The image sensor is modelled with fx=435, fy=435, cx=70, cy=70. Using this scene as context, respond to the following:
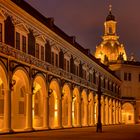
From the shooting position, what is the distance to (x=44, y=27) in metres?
39.5

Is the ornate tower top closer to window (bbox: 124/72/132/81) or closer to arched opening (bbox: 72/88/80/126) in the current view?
window (bbox: 124/72/132/81)

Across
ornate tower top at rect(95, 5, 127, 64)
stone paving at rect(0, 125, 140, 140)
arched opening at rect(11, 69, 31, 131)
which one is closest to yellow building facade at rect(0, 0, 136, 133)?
arched opening at rect(11, 69, 31, 131)

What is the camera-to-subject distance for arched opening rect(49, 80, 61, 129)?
1715 inches

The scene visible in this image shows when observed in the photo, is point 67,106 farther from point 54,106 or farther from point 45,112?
point 45,112

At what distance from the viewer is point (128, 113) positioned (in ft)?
332

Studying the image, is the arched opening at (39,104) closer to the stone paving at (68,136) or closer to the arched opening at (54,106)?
the arched opening at (54,106)

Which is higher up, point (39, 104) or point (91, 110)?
point (39, 104)

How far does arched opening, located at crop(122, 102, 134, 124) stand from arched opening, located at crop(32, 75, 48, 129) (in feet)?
197

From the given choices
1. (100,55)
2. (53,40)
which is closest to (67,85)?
(53,40)

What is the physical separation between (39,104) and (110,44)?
91.8 m

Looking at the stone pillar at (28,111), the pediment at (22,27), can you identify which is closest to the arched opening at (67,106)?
the stone pillar at (28,111)

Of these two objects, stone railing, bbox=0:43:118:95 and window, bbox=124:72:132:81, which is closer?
stone railing, bbox=0:43:118:95

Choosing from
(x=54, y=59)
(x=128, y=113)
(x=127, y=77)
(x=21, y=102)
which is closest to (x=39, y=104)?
(x=21, y=102)

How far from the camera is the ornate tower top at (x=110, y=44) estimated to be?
12950 centimetres
